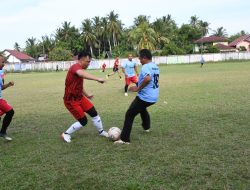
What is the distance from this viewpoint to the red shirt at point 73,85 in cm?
754

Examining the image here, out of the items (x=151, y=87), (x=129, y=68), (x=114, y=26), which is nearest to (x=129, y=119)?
(x=151, y=87)

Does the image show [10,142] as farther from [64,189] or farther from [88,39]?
[88,39]

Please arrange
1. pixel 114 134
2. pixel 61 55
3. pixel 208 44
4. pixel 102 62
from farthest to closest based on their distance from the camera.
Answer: pixel 208 44 → pixel 61 55 → pixel 102 62 → pixel 114 134

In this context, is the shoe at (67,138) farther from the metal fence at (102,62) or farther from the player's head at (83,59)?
the metal fence at (102,62)

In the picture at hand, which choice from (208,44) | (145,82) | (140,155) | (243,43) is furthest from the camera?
(208,44)

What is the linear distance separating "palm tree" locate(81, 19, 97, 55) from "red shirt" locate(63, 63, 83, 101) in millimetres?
83324

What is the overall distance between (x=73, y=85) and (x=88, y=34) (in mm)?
83966

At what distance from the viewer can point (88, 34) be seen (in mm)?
89938

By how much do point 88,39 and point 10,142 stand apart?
274 ft

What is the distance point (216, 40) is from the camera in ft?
305

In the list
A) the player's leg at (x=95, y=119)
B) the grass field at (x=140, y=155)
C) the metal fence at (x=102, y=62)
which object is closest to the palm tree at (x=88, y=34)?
the metal fence at (x=102, y=62)

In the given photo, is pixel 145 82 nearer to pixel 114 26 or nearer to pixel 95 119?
pixel 95 119

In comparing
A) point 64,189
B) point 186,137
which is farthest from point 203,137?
point 64,189

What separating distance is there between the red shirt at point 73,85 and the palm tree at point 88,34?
273 feet
